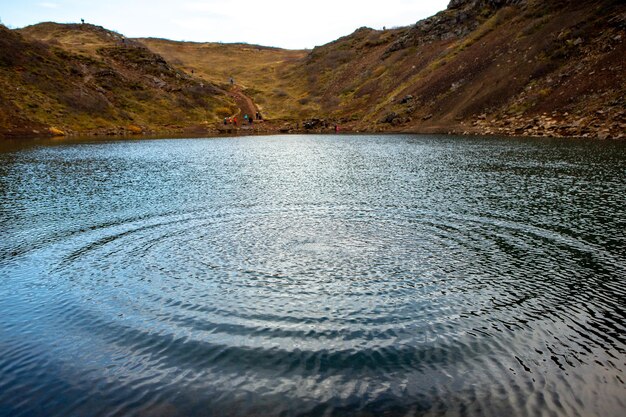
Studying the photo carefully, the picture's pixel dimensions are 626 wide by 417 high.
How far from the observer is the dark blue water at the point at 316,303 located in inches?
465

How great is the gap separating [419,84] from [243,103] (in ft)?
272

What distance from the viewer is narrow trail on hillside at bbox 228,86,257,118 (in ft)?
570

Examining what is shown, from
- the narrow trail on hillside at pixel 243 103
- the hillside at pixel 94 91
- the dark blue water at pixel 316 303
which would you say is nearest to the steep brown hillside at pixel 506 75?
the narrow trail on hillside at pixel 243 103

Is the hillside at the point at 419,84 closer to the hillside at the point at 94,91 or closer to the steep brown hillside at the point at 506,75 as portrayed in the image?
the steep brown hillside at the point at 506,75

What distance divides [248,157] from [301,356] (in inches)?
2381

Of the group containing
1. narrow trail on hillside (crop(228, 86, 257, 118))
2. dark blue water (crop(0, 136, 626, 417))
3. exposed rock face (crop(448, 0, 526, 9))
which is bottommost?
dark blue water (crop(0, 136, 626, 417))

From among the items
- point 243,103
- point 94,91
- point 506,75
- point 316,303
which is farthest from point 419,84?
point 316,303

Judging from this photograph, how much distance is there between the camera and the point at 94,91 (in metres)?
145

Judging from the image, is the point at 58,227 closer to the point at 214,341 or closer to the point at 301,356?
the point at 214,341

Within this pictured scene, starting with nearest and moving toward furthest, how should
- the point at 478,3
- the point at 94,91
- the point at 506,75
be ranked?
1. the point at 506,75
2. the point at 94,91
3. the point at 478,3

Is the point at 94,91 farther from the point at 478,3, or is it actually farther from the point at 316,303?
the point at 316,303

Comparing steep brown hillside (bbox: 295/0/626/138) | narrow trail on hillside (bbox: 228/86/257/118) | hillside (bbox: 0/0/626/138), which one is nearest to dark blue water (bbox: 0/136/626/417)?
steep brown hillside (bbox: 295/0/626/138)

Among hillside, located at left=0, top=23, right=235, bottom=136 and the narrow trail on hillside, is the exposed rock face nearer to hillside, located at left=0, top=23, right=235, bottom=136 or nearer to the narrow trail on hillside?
the narrow trail on hillside

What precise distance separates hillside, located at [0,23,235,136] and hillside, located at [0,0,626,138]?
481mm
